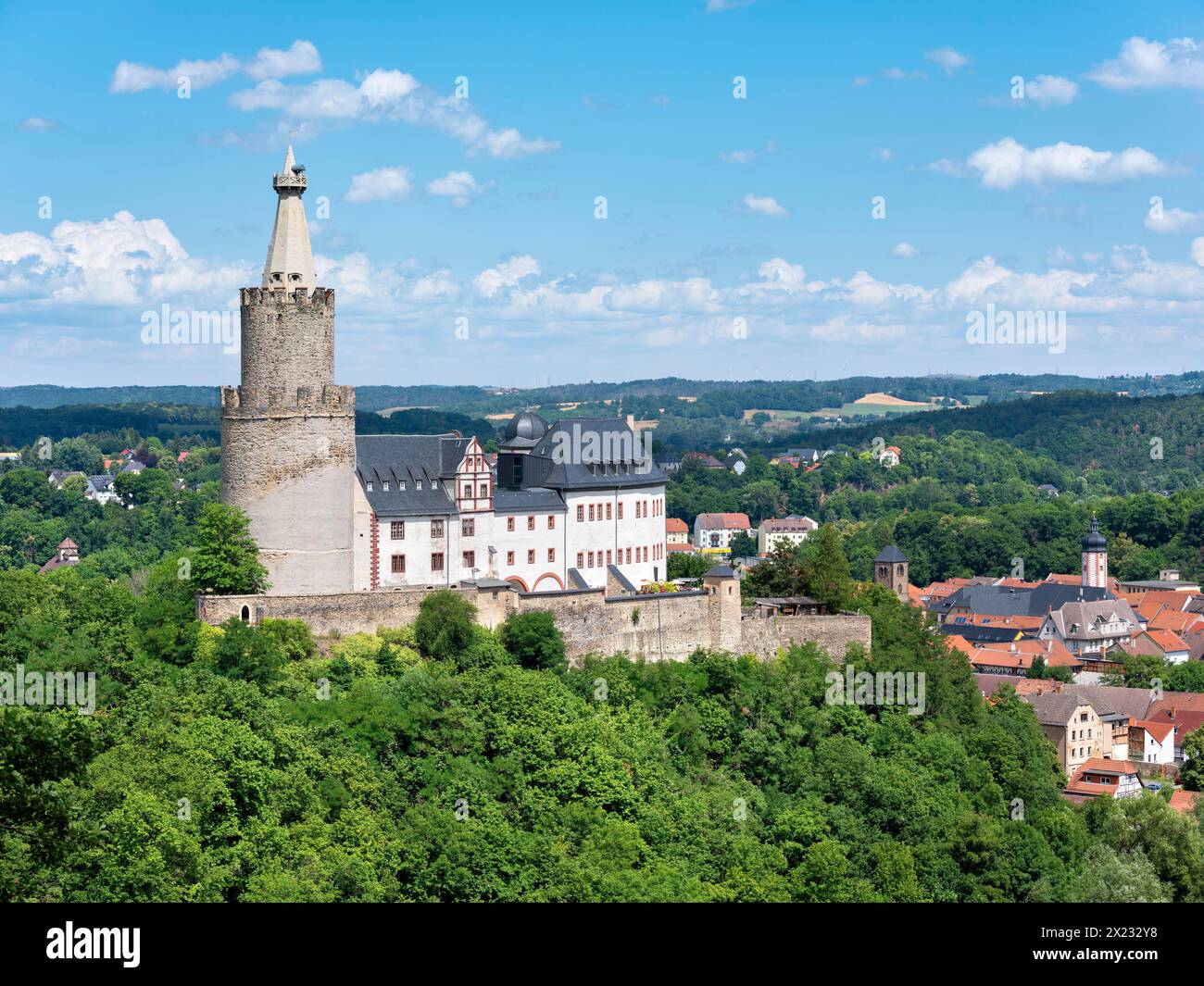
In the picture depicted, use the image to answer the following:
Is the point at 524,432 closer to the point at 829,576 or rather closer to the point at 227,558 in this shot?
the point at 829,576

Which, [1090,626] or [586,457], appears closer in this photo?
[586,457]

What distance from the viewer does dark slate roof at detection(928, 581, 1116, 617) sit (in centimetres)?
12850

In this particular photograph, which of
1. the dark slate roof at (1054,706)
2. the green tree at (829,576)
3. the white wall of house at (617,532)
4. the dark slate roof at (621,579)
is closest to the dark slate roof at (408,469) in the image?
the white wall of house at (617,532)

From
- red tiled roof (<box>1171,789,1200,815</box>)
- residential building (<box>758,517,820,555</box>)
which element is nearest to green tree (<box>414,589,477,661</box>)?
red tiled roof (<box>1171,789,1200,815</box>)

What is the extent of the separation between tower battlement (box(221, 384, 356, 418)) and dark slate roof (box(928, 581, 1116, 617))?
273 ft

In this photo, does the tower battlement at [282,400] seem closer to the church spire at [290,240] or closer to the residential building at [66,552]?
the church spire at [290,240]

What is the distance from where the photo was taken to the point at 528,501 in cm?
5909

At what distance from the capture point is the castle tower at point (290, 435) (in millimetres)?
51125

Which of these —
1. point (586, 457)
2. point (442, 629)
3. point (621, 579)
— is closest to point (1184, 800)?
point (621, 579)

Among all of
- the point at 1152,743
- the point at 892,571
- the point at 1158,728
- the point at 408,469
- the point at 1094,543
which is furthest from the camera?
the point at 1094,543

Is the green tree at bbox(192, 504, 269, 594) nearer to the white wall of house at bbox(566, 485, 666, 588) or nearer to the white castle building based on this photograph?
the white castle building

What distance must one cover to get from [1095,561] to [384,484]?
91.9m
